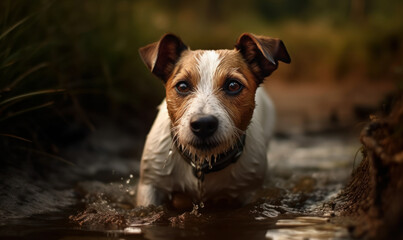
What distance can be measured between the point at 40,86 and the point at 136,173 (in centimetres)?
158

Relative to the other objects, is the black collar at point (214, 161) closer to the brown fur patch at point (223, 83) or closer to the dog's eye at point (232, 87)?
the brown fur patch at point (223, 83)

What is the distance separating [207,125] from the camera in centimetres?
359

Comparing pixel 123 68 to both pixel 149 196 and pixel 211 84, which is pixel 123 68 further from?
pixel 211 84

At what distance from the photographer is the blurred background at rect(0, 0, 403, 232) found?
456 cm

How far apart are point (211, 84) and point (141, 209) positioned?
46.4 inches

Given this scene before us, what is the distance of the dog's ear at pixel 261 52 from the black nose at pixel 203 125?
29.7 inches

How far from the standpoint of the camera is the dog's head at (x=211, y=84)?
367 cm

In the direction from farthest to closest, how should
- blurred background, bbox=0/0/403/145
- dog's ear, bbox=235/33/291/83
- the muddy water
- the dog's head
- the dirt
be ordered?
blurred background, bbox=0/0/403/145
dog's ear, bbox=235/33/291/83
the dog's head
the muddy water
the dirt

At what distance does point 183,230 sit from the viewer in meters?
3.35

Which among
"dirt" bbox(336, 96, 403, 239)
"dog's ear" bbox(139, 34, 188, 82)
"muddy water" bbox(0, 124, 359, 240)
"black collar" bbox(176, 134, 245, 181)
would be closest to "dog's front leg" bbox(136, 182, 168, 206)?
"muddy water" bbox(0, 124, 359, 240)

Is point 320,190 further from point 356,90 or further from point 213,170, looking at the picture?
point 356,90

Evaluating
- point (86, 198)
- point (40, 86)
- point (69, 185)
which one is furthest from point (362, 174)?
point (40, 86)

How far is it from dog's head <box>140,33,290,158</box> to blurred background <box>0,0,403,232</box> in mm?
969

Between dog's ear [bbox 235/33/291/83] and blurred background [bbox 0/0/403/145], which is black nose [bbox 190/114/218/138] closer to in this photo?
dog's ear [bbox 235/33/291/83]
